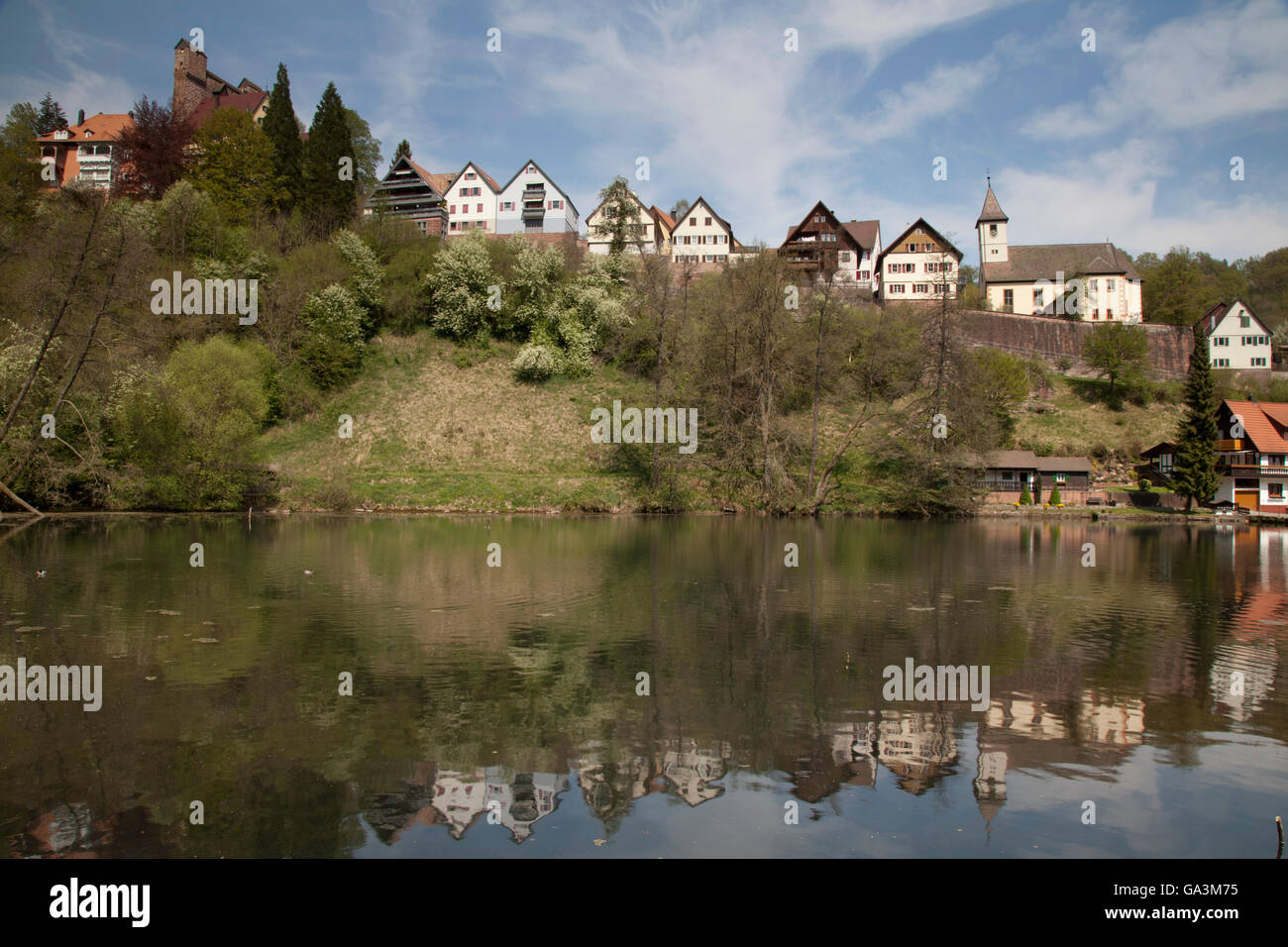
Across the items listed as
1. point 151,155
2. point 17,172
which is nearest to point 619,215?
point 151,155

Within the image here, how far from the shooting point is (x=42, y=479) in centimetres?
4028

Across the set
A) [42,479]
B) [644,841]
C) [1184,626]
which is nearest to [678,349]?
[42,479]

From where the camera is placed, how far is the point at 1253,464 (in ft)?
188

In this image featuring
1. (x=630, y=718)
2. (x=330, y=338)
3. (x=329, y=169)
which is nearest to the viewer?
(x=630, y=718)

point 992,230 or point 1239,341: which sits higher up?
point 992,230

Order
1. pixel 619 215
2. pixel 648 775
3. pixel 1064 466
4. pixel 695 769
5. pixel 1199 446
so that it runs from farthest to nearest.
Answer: pixel 619 215 → pixel 1064 466 → pixel 1199 446 → pixel 695 769 → pixel 648 775

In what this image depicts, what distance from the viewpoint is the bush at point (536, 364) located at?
61.1m

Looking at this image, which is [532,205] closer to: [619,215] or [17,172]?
[619,215]

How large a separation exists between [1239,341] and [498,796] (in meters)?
101

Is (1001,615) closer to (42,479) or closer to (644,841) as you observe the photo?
(644,841)

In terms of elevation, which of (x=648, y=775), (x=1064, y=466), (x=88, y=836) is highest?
(x=1064, y=466)

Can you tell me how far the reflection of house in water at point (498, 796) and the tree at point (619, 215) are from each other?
70.5 m

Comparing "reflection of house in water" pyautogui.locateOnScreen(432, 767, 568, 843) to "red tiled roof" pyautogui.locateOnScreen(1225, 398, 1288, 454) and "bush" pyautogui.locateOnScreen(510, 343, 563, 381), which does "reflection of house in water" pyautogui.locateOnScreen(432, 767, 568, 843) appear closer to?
"bush" pyautogui.locateOnScreen(510, 343, 563, 381)
